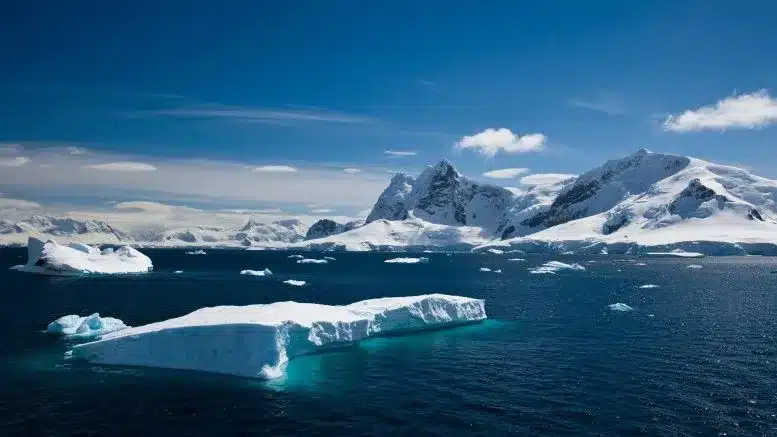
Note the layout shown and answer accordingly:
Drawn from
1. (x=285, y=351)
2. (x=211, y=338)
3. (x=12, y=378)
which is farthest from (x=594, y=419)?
(x=12, y=378)

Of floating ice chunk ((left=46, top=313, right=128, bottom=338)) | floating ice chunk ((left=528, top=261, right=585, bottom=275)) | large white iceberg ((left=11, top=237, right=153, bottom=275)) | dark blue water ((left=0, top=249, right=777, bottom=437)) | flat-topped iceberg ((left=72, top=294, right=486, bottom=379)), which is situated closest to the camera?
dark blue water ((left=0, top=249, right=777, bottom=437))

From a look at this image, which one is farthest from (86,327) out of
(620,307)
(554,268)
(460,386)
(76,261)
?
(554,268)

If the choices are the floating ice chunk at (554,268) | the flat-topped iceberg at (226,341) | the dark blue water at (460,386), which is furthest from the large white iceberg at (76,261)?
the floating ice chunk at (554,268)

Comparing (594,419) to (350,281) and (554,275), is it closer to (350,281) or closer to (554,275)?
(350,281)

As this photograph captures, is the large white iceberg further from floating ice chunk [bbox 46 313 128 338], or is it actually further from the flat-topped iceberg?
the flat-topped iceberg

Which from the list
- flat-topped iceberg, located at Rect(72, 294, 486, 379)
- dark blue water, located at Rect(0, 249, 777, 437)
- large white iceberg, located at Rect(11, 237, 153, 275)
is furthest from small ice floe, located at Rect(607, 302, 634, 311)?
large white iceberg, located at Rect(11, 237, 153, 275)

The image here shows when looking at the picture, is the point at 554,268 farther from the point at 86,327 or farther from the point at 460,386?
the point at 86,327

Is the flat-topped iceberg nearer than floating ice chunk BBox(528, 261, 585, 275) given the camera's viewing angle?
Yes
